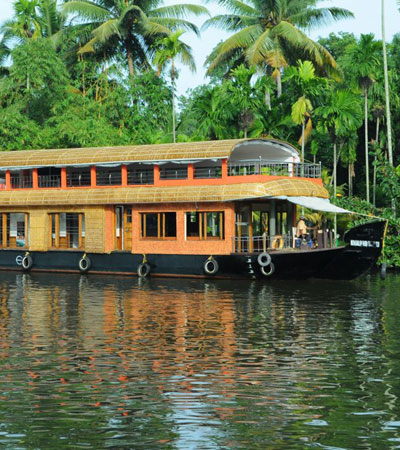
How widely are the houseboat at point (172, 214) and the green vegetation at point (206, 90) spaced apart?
6625 mm

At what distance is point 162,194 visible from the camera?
28.5 m

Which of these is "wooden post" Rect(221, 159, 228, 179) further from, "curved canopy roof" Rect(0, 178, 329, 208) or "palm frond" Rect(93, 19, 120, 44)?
"palm frond" Rect(93, 19, 120, 44)

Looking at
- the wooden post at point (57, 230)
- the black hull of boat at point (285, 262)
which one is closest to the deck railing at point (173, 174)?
the black hull of boat at point (285, 262)

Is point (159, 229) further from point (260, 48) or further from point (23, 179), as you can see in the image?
point (260, 48)

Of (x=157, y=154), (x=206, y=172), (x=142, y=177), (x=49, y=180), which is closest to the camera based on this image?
(x=157, y=154)

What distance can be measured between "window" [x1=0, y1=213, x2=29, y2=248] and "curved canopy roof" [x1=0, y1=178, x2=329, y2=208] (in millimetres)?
1314

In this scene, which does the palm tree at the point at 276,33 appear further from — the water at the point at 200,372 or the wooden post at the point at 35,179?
the water at the point at 200,372

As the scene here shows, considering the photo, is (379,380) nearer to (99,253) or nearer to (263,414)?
(263,414)

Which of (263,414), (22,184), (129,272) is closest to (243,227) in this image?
(129,272)

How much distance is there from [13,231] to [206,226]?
31.5ft

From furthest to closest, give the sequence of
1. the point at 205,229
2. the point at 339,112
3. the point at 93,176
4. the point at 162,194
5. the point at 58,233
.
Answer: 1. the point at 339,112
2. the point at 58,233
3. the point at 93,176
4. the point at 162,194
5. the point at 205,229

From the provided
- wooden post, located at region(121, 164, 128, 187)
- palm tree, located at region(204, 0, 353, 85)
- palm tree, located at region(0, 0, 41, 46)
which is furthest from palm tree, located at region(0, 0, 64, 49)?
wooden post, located at region(121, 164, 128, 187)

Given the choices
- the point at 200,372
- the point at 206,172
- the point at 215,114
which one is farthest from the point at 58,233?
the point at 200,372

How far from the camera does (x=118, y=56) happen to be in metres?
48.2
